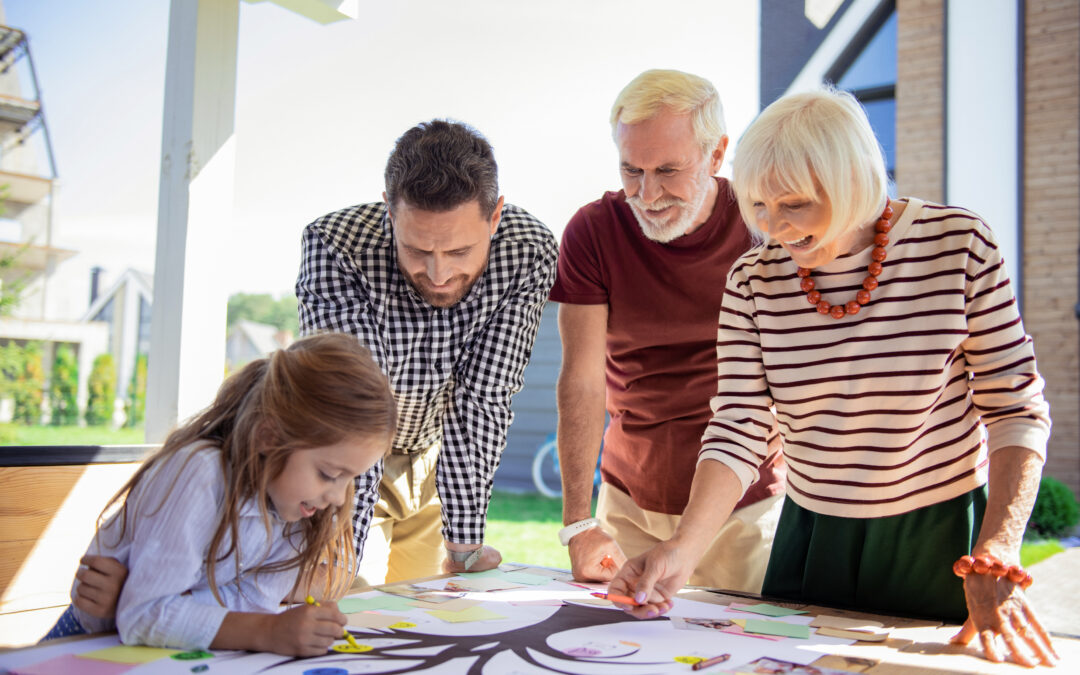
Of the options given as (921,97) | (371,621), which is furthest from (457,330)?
(921,97)

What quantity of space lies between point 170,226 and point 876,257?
202 cm

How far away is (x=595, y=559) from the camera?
1.62m

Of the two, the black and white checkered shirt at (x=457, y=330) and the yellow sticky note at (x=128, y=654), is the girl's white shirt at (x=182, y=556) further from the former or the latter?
the black and white checkered shirt at (x=457, y=330)

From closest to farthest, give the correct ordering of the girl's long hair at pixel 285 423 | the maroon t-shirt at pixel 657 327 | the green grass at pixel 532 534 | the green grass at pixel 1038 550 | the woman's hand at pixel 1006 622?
1. the woman's hand at pixel 1006 622
2. the girl's long hair at pixel 285 423
3. the maroon t-shirt at pixel 657 327
4. the green grass at pixel 1038 550
5. the green grass at pixel 532 534

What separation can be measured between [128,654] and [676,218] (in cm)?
126

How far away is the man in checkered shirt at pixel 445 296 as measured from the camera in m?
1.65

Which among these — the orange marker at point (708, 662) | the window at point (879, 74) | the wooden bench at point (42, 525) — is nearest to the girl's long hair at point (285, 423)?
the orange marker at point (708, 662)

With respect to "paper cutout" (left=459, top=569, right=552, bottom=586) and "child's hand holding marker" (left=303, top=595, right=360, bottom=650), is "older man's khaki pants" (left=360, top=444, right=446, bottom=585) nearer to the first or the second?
"paper cutout" (left=459, top=569, right=552, bottom=586)

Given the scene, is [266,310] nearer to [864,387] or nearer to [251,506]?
[251,506]

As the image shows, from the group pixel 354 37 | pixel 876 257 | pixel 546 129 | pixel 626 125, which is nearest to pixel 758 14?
pixel 626 125

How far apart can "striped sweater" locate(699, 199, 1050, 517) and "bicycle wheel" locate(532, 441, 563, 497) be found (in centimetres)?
669

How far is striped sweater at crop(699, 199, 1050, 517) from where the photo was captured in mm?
1249

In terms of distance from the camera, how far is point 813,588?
4.63ft

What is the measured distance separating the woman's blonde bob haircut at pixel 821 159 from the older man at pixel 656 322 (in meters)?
0.49
